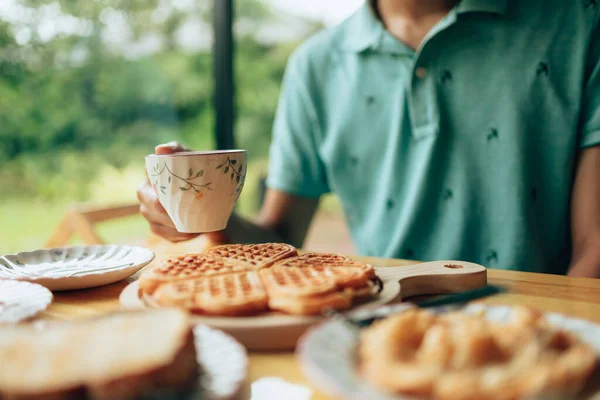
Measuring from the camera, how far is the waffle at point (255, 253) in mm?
901

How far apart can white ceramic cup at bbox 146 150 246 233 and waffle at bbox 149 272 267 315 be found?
14cm

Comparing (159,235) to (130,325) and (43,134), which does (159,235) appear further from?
(43,134)

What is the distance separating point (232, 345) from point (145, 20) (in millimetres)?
2956

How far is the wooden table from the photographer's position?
73 cm

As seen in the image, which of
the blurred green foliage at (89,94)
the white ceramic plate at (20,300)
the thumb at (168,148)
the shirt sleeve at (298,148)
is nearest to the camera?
the white ceramic plate at (20,300)

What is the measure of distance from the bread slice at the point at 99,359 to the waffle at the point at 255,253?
0.37m

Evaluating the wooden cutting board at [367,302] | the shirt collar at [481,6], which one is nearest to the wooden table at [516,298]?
the wooden cutting board at [367,302]

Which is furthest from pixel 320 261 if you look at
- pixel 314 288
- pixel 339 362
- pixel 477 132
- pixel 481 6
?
pixel 481 6

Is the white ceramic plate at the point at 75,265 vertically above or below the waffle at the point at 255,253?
below

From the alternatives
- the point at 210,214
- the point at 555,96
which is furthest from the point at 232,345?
the point at 555,96

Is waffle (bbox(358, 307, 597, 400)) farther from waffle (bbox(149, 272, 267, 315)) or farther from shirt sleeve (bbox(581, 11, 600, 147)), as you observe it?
shirt sleeve (bbox(581, 11, 600, 147))

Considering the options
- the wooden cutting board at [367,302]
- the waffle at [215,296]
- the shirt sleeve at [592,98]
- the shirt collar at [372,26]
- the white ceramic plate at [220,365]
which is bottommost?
the wooden cutting board at [367,302]

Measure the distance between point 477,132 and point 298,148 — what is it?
1.75 ft

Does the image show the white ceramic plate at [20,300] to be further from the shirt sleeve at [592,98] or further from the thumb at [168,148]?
the shirt sleeve at [592,98]
